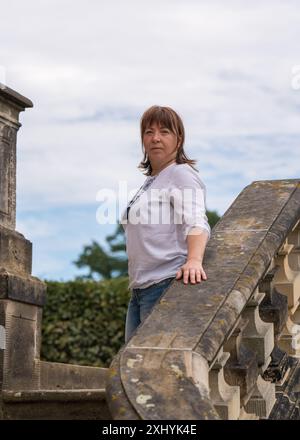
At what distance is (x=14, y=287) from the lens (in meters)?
4.96

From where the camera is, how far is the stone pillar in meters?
4.89

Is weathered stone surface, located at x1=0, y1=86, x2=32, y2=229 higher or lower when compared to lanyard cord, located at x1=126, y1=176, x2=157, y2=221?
higher

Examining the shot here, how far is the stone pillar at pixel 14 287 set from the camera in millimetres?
4895

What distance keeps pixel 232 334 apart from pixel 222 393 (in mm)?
274

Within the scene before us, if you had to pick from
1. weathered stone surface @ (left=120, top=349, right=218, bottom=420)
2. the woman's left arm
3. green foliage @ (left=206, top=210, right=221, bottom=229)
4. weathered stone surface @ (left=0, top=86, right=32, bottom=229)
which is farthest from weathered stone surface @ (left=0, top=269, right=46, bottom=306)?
green foliage @ (left=206, top=210, right=221, bottom=229)

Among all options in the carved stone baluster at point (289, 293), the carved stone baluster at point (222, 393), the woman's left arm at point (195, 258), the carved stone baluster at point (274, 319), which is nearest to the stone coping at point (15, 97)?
the woman's left arm at point (195, 258)

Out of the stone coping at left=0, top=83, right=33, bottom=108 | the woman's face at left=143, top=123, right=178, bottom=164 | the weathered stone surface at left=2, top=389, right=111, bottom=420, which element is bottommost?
the weathered stone surface at left=2, top=389, right=111, bottom=420

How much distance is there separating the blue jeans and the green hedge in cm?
959

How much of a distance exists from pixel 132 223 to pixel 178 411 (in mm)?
1301

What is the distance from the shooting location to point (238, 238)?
13.5 feet

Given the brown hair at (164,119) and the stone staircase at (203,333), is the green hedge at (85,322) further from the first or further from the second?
the brown hair at (164,119)

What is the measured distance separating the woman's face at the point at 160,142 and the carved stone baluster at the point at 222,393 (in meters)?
1.05

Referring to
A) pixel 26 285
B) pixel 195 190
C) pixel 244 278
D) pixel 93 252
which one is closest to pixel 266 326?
pixel 244 278

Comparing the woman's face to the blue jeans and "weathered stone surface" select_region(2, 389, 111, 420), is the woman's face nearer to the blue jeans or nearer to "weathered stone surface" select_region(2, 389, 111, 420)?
the blue jeans
